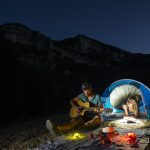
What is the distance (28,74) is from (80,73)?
27371mm

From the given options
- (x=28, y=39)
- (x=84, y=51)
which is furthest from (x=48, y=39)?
(x=84, y=51)

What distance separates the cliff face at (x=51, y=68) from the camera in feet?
52.7

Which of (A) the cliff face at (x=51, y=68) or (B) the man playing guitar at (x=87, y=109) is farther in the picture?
(A) the cliff face at (x=51, y=68)

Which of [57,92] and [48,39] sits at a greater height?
[48,39]

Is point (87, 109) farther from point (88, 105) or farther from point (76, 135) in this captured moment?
point (76, 135)

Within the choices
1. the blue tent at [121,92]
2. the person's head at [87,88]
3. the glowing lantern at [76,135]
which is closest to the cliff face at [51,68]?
the blue tent at [121,92]

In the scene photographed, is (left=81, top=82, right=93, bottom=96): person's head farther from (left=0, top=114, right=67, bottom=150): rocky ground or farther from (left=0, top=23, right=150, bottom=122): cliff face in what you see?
(left=0, top=23, right=150, bottom=122): cliff face

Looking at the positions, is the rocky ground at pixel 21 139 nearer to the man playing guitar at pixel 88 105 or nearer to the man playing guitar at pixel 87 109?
the man playing guitar at pixel 87 109

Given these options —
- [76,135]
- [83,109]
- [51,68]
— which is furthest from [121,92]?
[51,68]

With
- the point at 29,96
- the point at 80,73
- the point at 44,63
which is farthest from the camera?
the point at 80,73

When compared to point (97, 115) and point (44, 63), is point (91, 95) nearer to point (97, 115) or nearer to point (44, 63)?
point (97, 115)

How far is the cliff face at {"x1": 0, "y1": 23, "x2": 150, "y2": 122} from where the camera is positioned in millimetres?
16059

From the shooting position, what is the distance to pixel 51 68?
37.9 meters

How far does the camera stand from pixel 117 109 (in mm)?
12438
